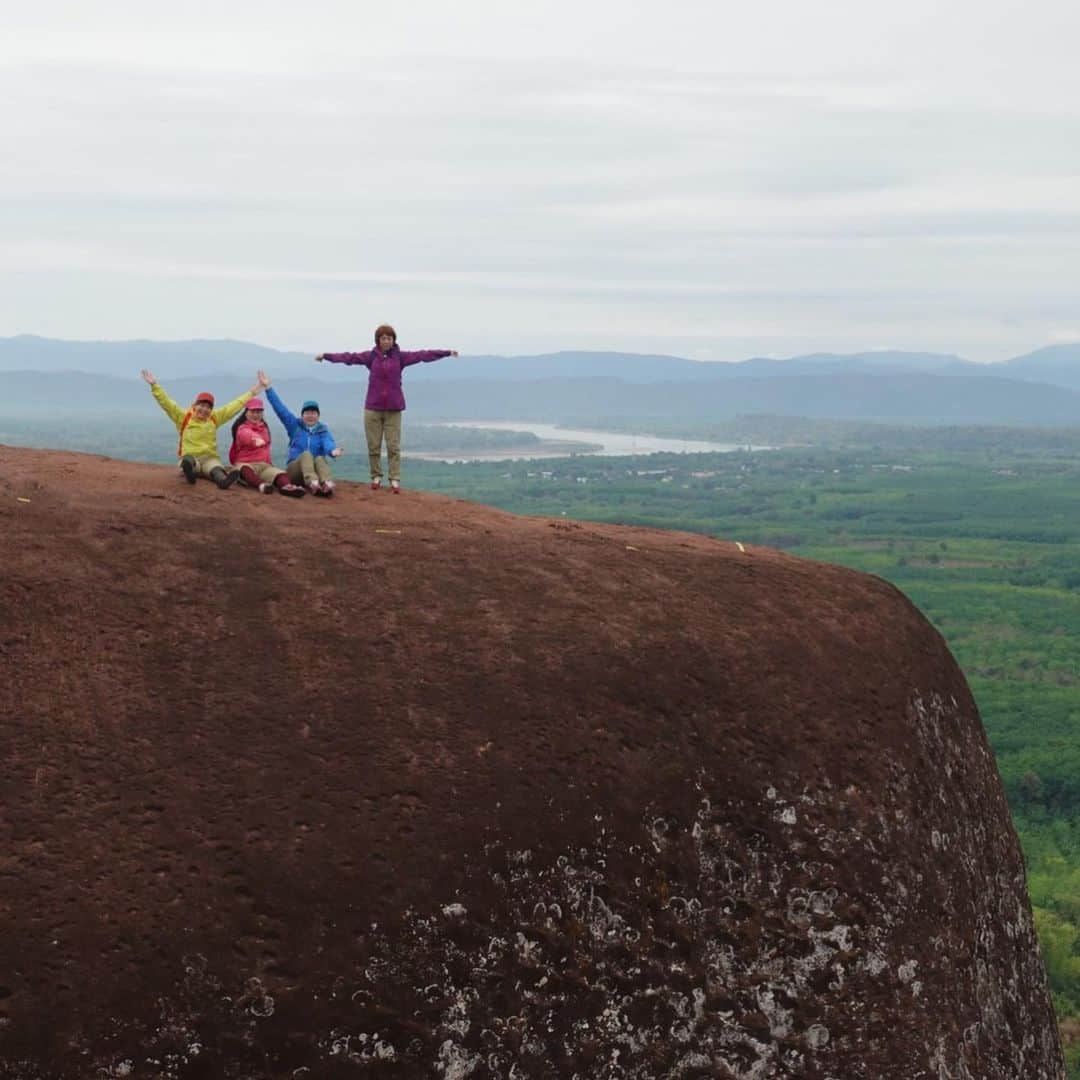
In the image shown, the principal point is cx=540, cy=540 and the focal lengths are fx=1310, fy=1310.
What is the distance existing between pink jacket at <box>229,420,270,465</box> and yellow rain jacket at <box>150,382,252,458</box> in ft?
0.71

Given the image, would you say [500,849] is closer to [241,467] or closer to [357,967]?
[357,967]

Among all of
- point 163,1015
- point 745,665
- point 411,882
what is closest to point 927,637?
point 745,665

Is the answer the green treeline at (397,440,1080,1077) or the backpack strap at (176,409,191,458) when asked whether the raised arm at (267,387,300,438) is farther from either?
the green treeline at (397,440,1080,1077)

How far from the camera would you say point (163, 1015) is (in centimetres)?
930

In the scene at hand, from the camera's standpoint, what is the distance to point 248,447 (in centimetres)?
1552

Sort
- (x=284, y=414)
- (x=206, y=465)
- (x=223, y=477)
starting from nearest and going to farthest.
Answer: (x=223, y=477), (x=206, y=465), (x=284, y=414)

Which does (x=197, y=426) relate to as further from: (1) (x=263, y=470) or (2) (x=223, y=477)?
(2) (x=223, y=477)

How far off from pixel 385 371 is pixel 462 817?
7236 mm

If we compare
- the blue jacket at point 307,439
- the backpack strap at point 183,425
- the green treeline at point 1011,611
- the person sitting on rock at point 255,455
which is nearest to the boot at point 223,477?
the person sitting on rock at point 255,455

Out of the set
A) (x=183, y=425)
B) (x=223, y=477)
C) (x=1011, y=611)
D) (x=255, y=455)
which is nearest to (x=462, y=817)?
(x=223, y=477)

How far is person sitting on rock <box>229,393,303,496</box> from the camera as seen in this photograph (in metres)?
15.2

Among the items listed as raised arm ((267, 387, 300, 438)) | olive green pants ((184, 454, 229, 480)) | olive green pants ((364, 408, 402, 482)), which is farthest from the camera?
olive green pants ((364, 408, 402, 482))

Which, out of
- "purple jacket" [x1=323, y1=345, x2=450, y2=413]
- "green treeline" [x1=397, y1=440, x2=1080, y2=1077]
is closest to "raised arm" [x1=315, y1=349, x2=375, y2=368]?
"purple jacket" [x1=323, y1=345, x2=450, y2=413]

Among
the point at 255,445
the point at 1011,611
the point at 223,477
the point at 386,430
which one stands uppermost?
the point at 386,430
